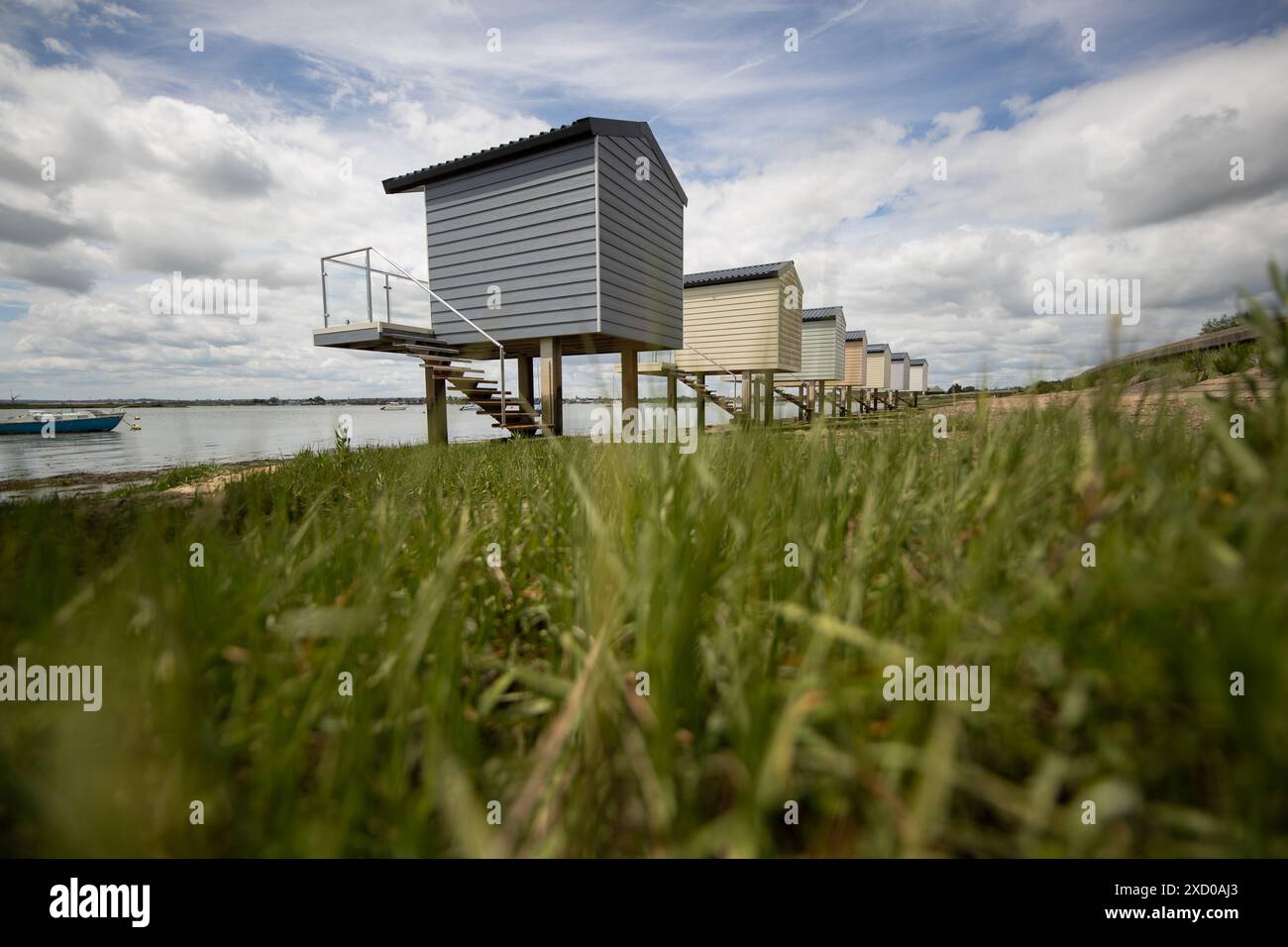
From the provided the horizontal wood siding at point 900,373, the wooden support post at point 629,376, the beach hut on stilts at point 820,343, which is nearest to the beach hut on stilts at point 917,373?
the horizontal wood siding at point 900,373

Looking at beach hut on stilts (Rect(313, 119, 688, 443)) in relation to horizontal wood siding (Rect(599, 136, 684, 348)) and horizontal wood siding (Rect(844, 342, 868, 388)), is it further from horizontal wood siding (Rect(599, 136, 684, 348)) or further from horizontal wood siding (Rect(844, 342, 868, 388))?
horizontal wood siding (Rect(844, 342, 868, 388))

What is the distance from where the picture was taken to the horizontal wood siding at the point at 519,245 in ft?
35.3

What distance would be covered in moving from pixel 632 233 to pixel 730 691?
40.9ft

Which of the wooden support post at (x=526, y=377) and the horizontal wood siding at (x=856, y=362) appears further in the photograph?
the horizontal wood siding at (x=856, y=362)

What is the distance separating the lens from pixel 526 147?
35.7 feet

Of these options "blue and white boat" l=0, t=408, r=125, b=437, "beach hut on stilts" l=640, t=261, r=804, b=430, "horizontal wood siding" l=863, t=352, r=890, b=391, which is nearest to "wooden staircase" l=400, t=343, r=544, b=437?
"beach hut on stilts" l=640, t=261, r=804, b=430

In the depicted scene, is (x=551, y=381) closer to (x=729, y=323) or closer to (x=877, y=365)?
(x=729, y=323)

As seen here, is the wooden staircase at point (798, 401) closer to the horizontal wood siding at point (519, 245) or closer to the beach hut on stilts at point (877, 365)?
the horizontal wood siding at point (519, 245)

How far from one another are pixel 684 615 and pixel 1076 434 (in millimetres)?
1663

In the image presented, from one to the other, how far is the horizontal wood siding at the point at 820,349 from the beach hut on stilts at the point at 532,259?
58.5ft
